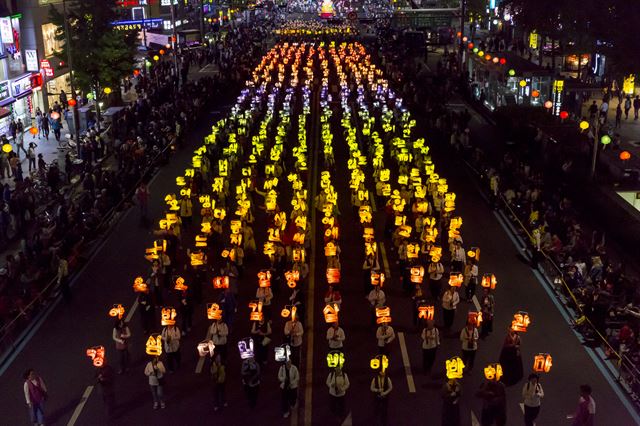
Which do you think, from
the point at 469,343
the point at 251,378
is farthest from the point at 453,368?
the point at 251,378

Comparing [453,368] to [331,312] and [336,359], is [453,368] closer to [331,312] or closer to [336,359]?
[336,359]

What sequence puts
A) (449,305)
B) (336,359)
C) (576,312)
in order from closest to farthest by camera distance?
(336,359) → (449,305) → (576,312)

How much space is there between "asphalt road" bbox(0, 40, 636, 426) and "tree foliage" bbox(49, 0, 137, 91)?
22.4m

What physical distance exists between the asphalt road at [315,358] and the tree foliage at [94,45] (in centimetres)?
2235

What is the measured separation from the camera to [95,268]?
25.0m

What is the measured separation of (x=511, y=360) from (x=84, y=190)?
2013 centimetres

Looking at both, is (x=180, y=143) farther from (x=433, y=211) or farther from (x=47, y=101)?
(x=433, y=211)

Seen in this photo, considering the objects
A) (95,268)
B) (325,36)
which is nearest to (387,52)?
(325,36)

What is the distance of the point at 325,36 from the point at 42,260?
82748 mm

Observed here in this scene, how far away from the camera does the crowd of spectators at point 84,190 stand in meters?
22.0

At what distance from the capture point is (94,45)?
46.2 metres

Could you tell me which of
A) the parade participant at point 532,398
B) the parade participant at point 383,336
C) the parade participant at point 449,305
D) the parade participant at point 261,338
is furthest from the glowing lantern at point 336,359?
the parade participant at point 449,305

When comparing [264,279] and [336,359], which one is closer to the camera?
[336,359]

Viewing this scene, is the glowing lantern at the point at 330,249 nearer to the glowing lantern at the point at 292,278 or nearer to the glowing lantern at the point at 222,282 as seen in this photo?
the glowing lantern at the point at 292,278
